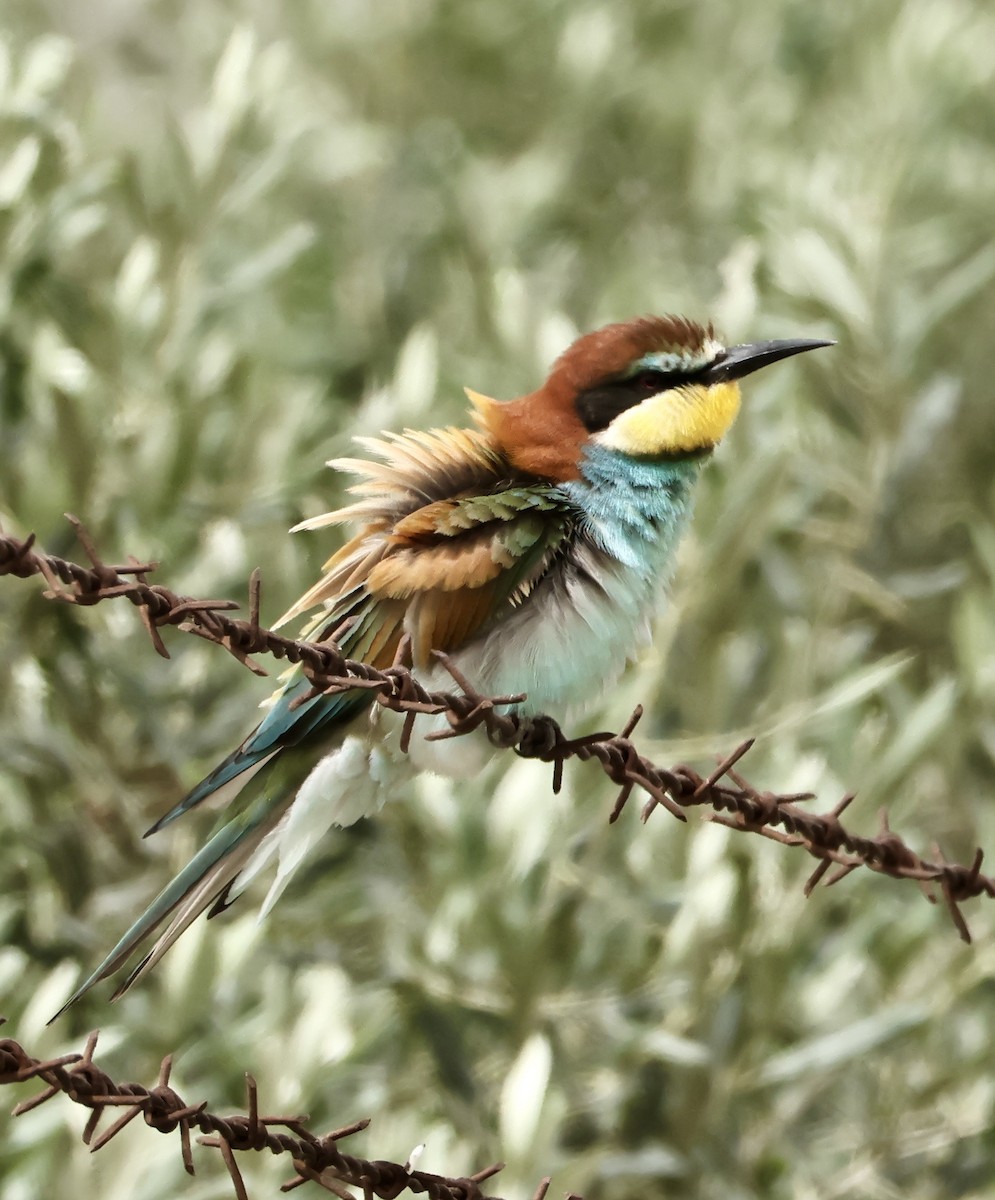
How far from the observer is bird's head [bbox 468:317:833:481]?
77.1 inches

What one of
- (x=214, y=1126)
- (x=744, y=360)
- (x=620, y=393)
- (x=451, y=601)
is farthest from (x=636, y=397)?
(x=214, y=1126)

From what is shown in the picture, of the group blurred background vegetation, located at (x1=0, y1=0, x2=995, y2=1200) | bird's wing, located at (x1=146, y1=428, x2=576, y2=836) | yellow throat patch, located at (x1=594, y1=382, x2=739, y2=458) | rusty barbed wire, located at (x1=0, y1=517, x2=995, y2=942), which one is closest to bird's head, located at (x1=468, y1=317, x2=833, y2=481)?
yellow throat patch, located at (x1=594, y1=382, x2=739, y2=458)

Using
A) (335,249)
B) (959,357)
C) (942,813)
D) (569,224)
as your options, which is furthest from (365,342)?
(942,813)

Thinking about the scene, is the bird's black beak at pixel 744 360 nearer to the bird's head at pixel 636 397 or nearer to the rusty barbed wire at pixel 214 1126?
the bird's head at pixel 636 397

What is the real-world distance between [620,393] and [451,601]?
440mm

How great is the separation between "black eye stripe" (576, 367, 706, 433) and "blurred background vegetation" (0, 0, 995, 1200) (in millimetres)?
609

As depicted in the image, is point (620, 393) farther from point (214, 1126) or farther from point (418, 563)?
point (214, 1126)

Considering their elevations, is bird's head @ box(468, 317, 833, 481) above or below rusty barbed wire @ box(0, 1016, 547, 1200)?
above

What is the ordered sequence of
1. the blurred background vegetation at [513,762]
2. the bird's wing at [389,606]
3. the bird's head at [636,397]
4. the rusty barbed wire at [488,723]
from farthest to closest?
the blurred background vegetation at [513,762]
the bird's head at [636,397]
the bird's wing at [389,606]
the rusty barbed wire at [488,723]

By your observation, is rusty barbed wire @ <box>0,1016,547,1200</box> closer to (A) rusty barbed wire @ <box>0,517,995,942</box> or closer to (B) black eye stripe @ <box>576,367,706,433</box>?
(A) rusty barbed wire @ <box>0,517,995,942</box>

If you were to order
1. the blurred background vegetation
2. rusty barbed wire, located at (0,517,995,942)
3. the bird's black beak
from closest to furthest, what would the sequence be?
rusty barbed wire, located at (0,517,995,942) → the bird's black beak → the blurred background vegetation

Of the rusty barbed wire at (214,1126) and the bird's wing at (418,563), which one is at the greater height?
the bird's wing at (418,563)

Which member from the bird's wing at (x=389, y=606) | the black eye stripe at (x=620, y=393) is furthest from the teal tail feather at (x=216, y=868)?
the black eye stripe at (x=620, y=393)

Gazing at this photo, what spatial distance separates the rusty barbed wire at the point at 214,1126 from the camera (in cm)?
112
